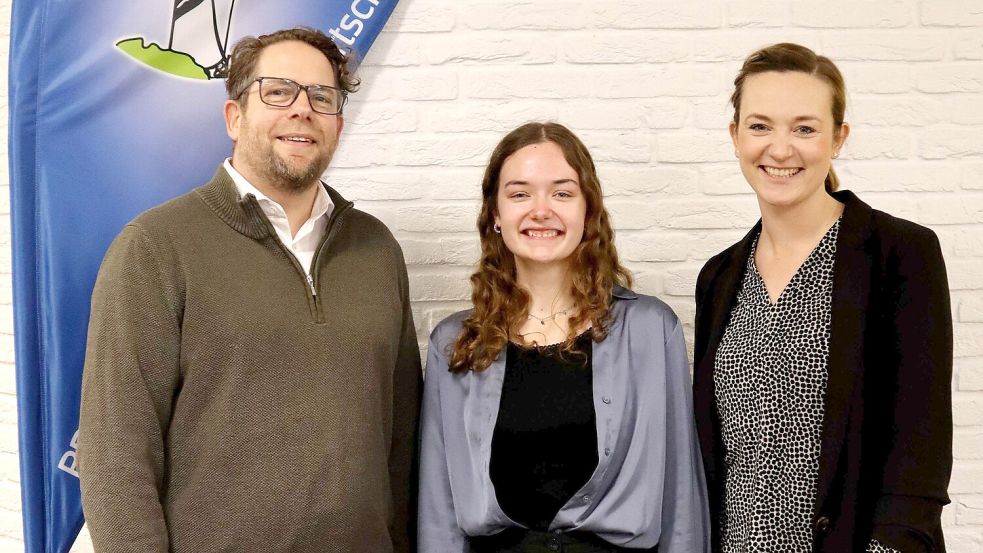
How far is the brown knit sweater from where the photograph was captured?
1577 mm

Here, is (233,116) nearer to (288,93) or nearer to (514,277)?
(288,93)

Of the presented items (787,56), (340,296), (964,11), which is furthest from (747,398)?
(964,11)

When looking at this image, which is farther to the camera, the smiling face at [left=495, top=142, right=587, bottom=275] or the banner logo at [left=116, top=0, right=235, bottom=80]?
the banner logo at [left=116, top=0, right=235, bottom=80]

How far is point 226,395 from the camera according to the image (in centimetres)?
168

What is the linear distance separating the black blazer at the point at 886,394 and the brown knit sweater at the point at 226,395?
3.11ft

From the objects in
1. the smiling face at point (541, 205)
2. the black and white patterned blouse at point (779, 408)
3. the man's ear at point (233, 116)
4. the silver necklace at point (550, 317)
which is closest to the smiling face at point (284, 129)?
the man's ear at point (233, 116)

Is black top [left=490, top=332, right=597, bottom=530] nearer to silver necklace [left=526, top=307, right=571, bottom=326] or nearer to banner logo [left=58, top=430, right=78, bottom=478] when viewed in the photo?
silver necklace [left=526, top=307, right=571, bottom=326]

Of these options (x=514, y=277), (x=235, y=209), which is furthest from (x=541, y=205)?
(x=235, y=209)

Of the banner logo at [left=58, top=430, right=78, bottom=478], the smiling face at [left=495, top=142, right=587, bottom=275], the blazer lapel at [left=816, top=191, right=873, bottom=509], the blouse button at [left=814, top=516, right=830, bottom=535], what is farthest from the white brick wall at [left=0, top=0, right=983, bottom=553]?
the blouse button at [left=814, top=516, right=830, bottom=535]

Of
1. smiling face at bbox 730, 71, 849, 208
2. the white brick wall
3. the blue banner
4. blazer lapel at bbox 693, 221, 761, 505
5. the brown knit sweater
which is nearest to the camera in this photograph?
the brown knit sweater

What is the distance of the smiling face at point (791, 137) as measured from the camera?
1.79 meters

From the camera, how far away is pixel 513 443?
1854 mm

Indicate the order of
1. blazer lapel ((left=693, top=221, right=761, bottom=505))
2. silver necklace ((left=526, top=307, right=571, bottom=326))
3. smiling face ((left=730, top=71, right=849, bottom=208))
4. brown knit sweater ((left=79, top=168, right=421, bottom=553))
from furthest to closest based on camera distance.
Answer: silver necklace ((left=526, top=307, right=571, bottom=326)) < blazer lapel ((left=693, top=221, right=761, bottom=505)) < smiling face ((left=730, top=71, right=849, bottom=208)) < brown knit sweater ((left=79, top=168, right=421, bottom=553))

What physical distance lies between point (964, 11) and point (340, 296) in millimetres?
1866
